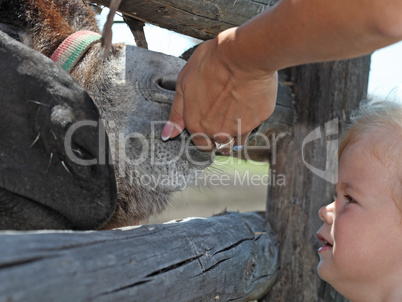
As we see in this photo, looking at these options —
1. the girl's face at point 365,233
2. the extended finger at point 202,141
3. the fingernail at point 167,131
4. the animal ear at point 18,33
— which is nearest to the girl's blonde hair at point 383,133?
the girl's face at point 365,233

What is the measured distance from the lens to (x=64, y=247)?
76 centimetres

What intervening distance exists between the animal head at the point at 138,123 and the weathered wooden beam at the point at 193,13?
0.15 m

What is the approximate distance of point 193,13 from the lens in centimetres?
162

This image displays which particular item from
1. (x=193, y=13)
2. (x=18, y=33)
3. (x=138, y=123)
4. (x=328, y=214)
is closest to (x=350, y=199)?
(x=328, y=214)

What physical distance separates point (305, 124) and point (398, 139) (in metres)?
0.80

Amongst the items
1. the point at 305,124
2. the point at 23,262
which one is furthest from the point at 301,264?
the point at 23,262

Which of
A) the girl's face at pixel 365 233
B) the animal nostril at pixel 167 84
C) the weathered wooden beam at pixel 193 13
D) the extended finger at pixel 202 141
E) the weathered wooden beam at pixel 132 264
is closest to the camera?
the weathered wooden beam at pixel 132 264

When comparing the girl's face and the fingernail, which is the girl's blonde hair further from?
the fingernail

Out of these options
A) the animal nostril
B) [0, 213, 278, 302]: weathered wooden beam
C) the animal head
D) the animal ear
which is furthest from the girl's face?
the animal ear

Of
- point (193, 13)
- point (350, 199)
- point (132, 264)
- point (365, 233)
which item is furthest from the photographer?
point (193, 13)

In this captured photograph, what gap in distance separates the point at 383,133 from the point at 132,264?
828mm

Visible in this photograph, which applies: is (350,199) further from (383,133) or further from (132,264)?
(132,264)

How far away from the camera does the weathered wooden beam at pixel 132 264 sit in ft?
2.12

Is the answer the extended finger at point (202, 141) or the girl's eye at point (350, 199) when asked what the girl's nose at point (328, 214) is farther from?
the extended finger at point (202, 141)
